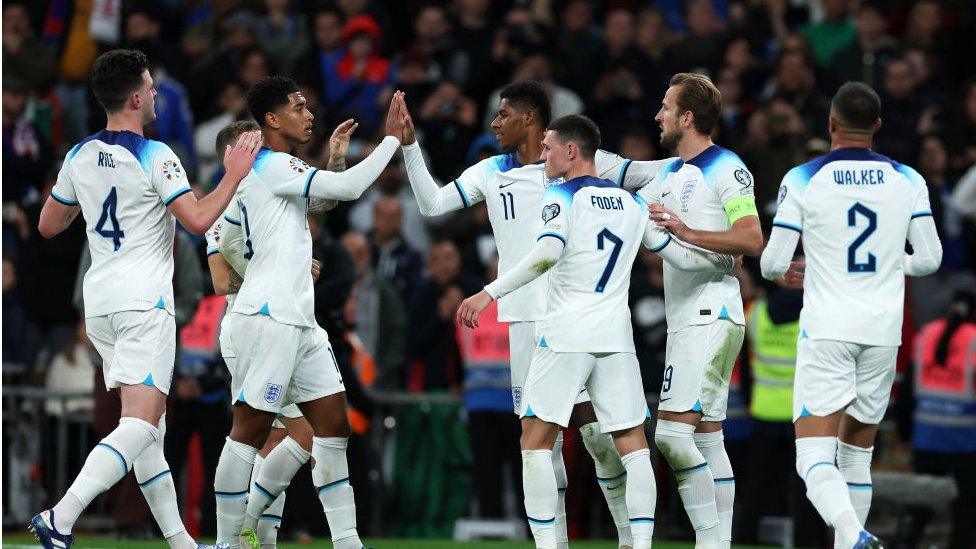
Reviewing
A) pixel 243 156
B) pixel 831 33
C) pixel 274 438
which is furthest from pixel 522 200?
pixel 831 33

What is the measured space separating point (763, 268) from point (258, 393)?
2.93 metres

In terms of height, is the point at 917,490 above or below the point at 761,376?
below

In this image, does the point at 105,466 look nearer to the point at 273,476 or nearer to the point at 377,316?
the point at 273,476

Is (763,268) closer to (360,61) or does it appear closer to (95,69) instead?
(95,69)

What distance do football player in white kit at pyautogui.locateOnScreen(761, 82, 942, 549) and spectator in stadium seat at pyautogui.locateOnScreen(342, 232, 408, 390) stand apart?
5967 millimetres

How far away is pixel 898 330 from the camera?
9.12 metres

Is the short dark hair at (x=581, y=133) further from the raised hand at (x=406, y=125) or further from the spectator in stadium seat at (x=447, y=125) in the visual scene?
the spectator in stadium seat at (x=447, y=125)

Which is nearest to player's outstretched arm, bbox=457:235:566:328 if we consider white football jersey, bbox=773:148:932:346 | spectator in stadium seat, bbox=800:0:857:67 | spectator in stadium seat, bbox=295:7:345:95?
white football jersey, bbox=773:148:932:346

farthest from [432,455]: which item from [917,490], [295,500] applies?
[917,490]

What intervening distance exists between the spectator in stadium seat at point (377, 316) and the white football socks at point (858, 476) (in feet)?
20.0

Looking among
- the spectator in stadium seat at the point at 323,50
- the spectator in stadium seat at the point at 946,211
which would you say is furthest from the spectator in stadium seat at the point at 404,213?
the spectator in stadium seat at the point at 946,211

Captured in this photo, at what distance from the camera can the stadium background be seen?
45.4 ft

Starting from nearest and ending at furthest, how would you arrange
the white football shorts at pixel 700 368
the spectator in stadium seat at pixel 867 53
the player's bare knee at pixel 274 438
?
the white football shorts at pixel 700 368, the player's bare knee at pixel 274 438, the spectator in stadium seat at pixel 867 53

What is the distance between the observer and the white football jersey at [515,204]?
393 inches
